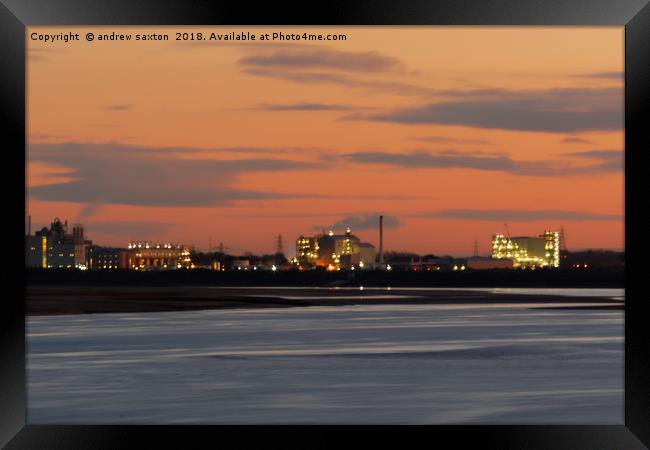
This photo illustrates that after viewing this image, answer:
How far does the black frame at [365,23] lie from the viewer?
10797 millimetres

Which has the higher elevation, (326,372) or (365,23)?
(365,23)

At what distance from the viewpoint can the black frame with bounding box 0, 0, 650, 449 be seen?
10.8 meters

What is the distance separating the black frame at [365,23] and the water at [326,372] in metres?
4.29

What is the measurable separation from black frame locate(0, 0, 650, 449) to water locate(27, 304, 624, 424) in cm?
429

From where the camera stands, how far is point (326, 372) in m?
22.2

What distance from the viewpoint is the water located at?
54.4 ft

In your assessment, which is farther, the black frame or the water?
the water

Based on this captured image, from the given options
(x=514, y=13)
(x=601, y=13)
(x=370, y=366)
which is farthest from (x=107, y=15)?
(x=370, y=366)

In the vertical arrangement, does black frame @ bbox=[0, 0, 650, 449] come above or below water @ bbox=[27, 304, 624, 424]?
above

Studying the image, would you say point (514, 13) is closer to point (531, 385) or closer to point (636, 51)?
point (636, 51)

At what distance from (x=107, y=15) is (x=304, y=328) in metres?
26.4

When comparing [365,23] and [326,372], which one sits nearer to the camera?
[365,23]

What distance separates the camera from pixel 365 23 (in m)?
10.8

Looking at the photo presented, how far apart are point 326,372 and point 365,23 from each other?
12.4 metres
